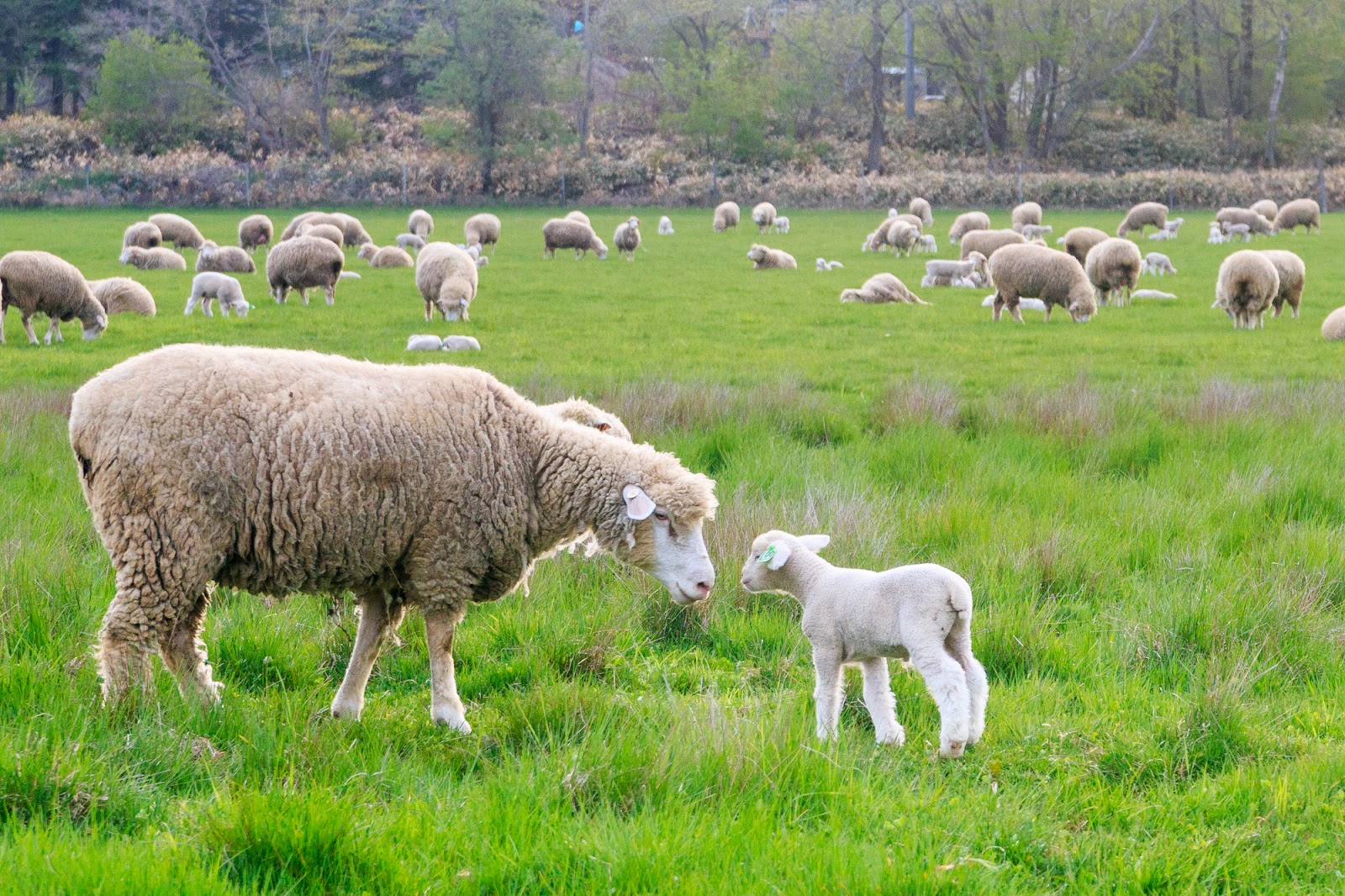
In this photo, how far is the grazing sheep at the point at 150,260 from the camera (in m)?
26.3

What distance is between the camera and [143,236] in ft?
96.8

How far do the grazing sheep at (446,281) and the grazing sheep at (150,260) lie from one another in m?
9.22

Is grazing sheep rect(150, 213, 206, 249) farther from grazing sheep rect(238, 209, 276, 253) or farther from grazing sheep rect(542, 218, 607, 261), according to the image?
grazing sheep rect(542, 218, 607, 261)

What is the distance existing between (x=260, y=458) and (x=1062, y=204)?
50.7 m

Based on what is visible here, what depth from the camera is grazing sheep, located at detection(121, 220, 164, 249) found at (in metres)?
29.2

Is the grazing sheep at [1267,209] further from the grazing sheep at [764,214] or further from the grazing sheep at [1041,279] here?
the grazing sheep at [1041,279]

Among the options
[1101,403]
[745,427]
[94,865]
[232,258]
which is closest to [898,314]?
[1101,403]

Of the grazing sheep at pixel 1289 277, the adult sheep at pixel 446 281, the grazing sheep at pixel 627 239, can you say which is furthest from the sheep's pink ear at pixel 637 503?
the grazing sheep at pixel 627 239

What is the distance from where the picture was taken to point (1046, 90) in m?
61.7

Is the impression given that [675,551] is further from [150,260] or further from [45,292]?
[150,260]

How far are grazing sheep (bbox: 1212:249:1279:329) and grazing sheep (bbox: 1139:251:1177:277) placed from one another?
825cm

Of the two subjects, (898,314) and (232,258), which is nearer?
(898,314)

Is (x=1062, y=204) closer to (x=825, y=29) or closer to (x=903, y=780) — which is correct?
(x=825, y=29)

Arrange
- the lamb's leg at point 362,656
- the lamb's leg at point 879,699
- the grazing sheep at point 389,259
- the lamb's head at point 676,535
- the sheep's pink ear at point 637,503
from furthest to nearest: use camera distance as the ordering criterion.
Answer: the grazing sheep at point 389,259
the lamb's head at point 676,535
the sheep's pink ear at point 637,503
the lamb's leg at point 362,656
the lamb's leg at point 879,699
